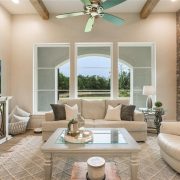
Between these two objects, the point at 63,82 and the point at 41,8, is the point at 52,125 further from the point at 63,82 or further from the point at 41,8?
the point at 41,8

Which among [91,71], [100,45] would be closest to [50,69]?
[91,71]

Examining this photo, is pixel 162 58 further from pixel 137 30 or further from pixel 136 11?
pixel 136 11

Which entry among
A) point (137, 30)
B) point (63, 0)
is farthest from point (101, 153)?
point (137, 30)

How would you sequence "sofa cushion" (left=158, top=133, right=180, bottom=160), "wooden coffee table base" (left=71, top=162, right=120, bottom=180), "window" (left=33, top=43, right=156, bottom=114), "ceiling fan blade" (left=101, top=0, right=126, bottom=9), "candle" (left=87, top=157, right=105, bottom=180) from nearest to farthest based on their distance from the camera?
"candle" (left=87, top=157, right=105, bottom=180), "wooden coffee table base" (left=71, top=162, right=120, bottom=180), "sofa cushion" (left=158, top=133, right=180, bottom=160), "ceiling fan blade" (left=101, top=0, right=126, bottom=9), "window" (left=33, top=43, right=156, bottom=114)

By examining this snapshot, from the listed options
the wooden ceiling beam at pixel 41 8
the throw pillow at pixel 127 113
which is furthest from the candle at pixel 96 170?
the wooden ceiling beam at pixel 41 8

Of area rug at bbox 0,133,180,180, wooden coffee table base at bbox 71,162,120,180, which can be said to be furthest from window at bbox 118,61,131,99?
wooden coffee table base at bbox 71,162,120,180

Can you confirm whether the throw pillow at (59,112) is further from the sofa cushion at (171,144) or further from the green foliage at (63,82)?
the sofa cushion at (171,144)

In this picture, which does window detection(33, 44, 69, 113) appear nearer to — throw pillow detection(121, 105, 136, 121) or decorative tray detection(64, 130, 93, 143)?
throw pillow detection(121, 105, 136, 121)

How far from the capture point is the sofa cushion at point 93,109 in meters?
4.73

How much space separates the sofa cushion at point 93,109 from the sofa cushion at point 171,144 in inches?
72.0

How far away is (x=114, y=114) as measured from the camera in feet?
14.5

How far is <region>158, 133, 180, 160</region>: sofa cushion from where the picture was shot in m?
2.57

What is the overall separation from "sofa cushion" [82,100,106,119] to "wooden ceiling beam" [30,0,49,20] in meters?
2.51

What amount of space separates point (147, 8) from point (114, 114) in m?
2.76
